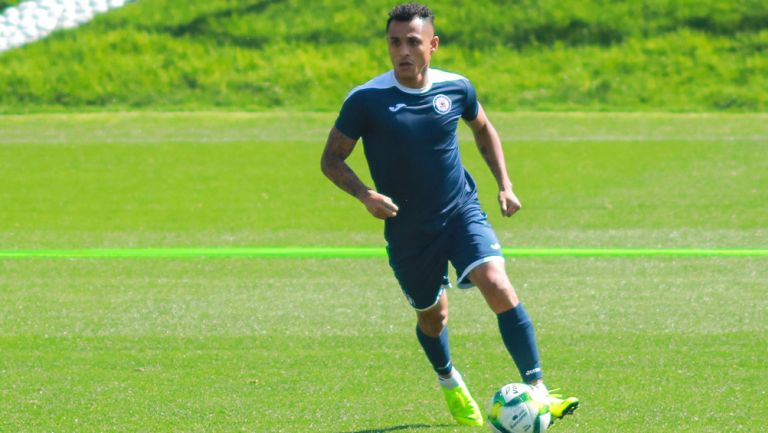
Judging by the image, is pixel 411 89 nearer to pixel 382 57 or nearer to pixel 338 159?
pixel 338 159

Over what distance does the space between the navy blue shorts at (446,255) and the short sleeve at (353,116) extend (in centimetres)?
64

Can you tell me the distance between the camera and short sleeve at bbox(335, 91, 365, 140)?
6.76 meters

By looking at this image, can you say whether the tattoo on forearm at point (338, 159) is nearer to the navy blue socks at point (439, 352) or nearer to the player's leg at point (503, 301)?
the player's leg at point (503, 301)

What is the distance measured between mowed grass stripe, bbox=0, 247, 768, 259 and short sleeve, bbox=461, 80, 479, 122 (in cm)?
567

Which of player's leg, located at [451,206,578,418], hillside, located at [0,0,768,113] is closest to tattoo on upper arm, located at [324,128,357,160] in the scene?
player's leg, located at [451,206,578,418]

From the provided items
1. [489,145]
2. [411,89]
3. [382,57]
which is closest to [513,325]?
[489,145]

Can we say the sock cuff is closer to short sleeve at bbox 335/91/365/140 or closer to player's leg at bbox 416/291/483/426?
player's leg at bbox 416/291/483/426

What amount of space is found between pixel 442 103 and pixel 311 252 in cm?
647

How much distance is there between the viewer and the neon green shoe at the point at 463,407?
274 inches

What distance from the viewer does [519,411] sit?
20.4 feet

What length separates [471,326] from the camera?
9391 millimetres

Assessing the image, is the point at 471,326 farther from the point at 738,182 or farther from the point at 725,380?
the point at 738,182

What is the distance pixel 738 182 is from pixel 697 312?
8476mm

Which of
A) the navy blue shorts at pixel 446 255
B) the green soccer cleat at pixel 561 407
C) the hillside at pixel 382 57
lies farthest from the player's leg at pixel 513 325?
the hillside at pixel 382 57
